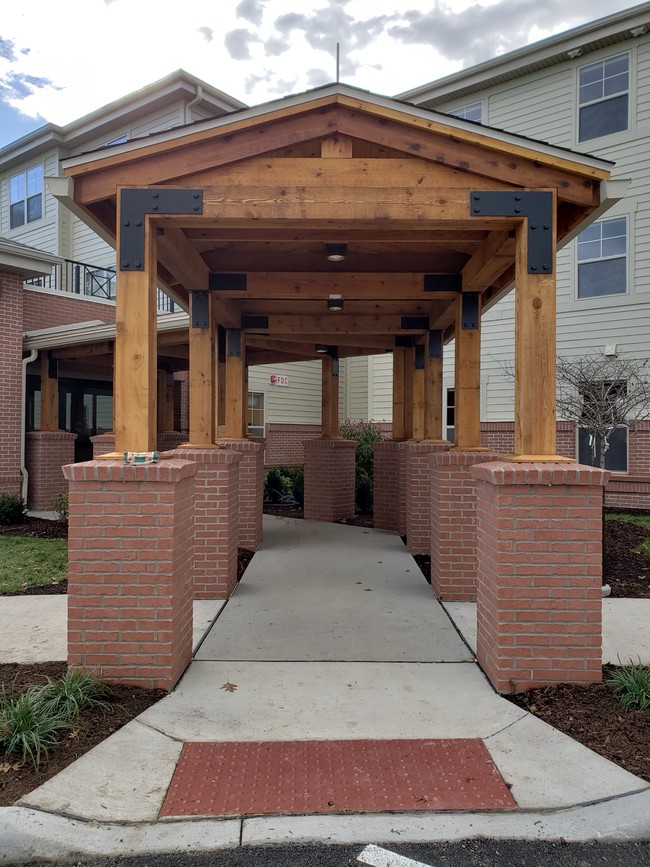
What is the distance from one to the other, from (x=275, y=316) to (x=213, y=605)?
4.57m

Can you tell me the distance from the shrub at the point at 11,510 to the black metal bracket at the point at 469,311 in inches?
335

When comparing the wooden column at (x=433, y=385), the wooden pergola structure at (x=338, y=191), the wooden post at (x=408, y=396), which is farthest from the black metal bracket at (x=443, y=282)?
the wooden post at (x=408, y=396)

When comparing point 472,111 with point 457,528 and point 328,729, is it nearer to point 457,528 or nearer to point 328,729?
point 457,528

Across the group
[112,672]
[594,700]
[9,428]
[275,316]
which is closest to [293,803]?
[112,672]

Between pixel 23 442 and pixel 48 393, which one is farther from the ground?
pixel 48 393

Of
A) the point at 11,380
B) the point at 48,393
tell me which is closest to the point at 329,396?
the point at 48,393

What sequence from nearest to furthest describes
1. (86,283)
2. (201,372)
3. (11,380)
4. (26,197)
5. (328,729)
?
(328,729)
(201,372)
(11,380)
(86,283)
(26,197)

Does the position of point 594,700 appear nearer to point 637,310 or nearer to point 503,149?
point 503,149

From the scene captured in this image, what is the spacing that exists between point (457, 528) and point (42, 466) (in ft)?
30.5

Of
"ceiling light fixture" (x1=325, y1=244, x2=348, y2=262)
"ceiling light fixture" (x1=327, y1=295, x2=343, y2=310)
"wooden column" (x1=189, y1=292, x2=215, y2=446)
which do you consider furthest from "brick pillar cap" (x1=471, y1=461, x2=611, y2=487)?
Answer: "ceiling light fixture" (x1=327, y1=295, x2=343, y2=310)

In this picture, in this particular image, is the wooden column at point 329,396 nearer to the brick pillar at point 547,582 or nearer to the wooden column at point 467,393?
the wooden column at point 467,393

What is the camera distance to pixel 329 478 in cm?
1142

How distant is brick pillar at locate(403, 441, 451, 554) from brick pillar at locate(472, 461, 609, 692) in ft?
13.2

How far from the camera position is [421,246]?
242 inches
